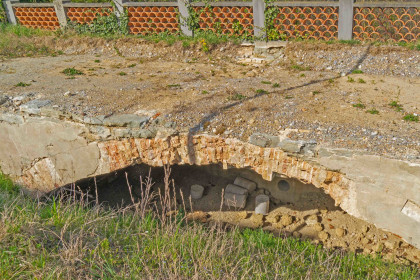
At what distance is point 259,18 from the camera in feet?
27.1

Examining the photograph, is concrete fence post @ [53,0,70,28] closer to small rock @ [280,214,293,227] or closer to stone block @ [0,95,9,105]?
stone block @ [0,95,9,105]

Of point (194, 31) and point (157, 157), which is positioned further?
point (194, 31)

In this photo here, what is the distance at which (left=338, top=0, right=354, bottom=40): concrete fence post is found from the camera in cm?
757

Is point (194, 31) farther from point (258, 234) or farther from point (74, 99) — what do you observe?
point (258, 234)

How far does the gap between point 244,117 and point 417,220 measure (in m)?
2.41

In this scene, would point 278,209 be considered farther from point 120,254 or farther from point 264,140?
point 120,254

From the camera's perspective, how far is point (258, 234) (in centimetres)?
548

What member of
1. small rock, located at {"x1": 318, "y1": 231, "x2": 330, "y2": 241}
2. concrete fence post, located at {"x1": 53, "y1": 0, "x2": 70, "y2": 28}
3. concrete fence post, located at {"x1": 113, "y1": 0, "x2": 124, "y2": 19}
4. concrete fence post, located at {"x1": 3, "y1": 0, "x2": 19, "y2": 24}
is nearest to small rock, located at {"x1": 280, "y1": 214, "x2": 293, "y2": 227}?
small rock, located at {"x1": 318, "y1": 231, "x2": 330, "y2": 241}

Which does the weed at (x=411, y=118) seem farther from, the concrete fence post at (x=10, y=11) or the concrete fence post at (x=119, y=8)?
the concrete fence post at (x=10, y=11)

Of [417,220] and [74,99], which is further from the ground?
[74,99]

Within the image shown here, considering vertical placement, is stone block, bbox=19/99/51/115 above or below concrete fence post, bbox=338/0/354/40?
below

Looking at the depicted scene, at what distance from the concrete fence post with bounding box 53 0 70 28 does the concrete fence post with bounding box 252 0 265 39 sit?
16.6 feet

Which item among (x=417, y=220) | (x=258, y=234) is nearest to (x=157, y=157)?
(x=258, y=234)

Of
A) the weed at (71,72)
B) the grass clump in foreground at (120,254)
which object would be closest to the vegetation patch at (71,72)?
the weed at (71,72)
